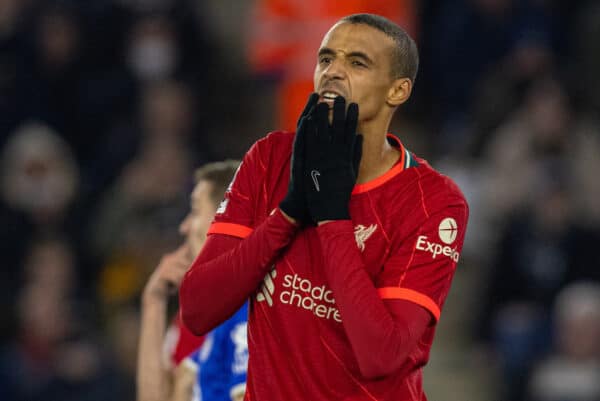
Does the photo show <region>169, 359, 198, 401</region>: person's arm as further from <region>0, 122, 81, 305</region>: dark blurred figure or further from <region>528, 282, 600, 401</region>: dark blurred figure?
<region>0, 122, 81, 305</region>: dark blurred figure

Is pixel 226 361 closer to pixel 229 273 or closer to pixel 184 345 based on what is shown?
pixel 184 345

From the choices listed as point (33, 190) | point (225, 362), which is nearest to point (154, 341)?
point (225, 362)

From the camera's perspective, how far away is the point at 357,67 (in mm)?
3400

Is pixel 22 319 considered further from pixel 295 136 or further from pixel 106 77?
pixel 295 136

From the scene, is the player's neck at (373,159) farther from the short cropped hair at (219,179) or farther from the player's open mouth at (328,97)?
the short cropped hair at (219,179)

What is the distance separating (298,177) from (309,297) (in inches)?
12.9

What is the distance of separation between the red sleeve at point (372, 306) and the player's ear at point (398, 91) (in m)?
0.39

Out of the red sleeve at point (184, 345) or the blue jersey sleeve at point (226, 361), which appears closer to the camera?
the blue jersey sleeve at point (226, 361)

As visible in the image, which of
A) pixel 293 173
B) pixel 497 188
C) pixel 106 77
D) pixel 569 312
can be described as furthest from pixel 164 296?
pixel 106 77

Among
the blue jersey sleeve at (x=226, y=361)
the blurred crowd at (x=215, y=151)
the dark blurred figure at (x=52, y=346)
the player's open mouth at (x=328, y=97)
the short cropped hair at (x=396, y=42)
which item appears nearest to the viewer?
the player's open mouth at (x=328, y=97)

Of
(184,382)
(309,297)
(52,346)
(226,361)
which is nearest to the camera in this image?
(309,297)

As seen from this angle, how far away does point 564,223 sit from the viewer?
8188mm

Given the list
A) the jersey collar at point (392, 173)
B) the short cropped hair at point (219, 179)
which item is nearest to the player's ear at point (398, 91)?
the jersey collar at point (392, 173)

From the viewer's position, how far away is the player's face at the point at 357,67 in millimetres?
3367
